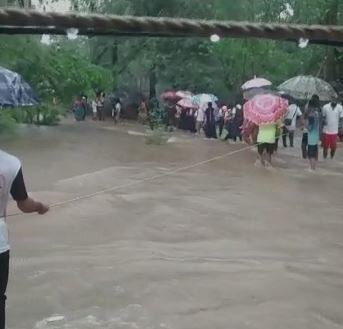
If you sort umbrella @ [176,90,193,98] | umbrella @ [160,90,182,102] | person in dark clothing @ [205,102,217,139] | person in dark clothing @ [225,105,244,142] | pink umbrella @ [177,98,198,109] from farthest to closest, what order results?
umbrella @ [160,90,182,102], umbrella @ [176,90,193,98], pink umbrella @ [177,98,198,109], person in dark clothing @ [205,102,217,139], person in dark clothing @ [225,105,244,142]

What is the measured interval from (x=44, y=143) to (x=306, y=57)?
46.7ft

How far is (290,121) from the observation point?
17609mm

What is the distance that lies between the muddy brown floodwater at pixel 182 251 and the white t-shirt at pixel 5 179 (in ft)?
5.16

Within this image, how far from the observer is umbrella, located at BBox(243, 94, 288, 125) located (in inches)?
526

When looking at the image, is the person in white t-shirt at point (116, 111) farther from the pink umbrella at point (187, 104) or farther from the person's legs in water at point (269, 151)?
the person's legs in water at point (269, 151)

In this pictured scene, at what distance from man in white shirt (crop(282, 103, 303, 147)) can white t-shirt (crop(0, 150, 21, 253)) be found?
13768 mm

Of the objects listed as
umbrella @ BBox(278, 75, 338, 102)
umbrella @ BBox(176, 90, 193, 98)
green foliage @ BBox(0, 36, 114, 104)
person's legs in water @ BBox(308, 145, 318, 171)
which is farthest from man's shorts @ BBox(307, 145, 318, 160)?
umbrella @ BBox(176, 90, 193, 98)

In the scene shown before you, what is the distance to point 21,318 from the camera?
16.4 feet

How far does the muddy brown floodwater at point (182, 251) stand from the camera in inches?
204

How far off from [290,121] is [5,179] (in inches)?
583

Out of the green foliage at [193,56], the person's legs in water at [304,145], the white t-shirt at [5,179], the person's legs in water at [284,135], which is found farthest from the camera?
the green foliage at [193,56]

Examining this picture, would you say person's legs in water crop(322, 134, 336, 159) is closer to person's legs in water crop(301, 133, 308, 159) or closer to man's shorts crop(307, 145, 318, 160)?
person's legs in water crop(301, 133, 308, 159)

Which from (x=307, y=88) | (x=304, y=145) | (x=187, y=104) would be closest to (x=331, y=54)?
(x=307, y=88)

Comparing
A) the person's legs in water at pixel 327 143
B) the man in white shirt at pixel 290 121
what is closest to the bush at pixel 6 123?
the man in white shirt at pixel 290 121
